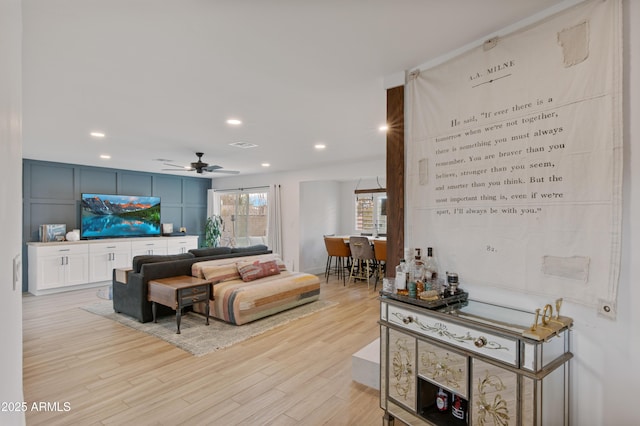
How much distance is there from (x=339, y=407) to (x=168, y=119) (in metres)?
3.11

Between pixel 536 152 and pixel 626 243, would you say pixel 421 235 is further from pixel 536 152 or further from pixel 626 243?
pixel 626 243

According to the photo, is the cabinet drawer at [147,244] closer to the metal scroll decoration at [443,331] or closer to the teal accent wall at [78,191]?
the teal accent wall at [78,191]

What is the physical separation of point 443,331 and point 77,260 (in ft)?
21.3

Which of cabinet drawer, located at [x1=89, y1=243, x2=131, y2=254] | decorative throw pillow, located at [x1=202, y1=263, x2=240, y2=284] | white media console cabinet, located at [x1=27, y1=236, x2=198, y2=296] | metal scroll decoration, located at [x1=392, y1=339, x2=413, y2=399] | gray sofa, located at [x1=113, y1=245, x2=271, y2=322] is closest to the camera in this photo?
metal scroll decoration, located at [x1=392, y1=339, x2=413, y2=399]

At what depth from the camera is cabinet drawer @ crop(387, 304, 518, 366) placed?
145cm

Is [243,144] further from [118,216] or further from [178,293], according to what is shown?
[118,216]

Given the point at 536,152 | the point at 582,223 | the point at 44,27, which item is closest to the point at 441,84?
the point at 536,152

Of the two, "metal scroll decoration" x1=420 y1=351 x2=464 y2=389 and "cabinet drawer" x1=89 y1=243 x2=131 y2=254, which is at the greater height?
"cabinet drawer" x1=89 y1=243 x2=131 y2=254

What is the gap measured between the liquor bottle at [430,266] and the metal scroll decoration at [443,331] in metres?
0.30

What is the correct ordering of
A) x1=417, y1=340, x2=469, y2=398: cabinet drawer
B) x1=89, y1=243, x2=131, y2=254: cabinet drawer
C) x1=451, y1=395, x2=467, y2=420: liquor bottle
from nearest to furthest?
x1=417, y1=340, x2=469, y2=398: cabinet drawer, x1=451, y1=395, x2=467, y2=420: liquor bottle, x1=89, y1=243, x2=131, y2=254: cabinet drawer

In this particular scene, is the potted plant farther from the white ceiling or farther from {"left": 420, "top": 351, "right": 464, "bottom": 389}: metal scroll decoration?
{"left": 420, "top": 351, "right": 464, "bottom": 389}: metal scroll decoration

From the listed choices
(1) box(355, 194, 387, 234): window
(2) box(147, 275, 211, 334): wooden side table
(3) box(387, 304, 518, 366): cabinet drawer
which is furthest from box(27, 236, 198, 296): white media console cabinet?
(3) box(387, 304, 518, 366): cabinet drawer

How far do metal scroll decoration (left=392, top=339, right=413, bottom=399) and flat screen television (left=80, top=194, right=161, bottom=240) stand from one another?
6.67 m

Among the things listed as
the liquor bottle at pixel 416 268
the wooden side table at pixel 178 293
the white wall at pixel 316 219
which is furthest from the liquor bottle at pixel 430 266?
the white wall at pixel 316 219
